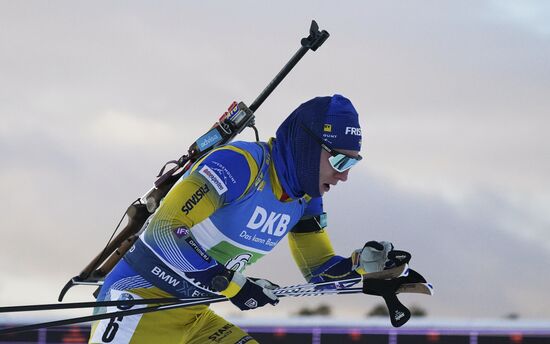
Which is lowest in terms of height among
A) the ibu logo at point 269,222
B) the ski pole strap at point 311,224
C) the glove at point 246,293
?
the glove at point 246,293

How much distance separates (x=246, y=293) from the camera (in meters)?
4.45

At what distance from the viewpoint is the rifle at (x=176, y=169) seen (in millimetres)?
5469

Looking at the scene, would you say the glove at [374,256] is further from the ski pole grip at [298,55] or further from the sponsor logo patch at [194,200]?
the ski pole grip at [298,55]

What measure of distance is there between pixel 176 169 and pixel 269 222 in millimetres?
905

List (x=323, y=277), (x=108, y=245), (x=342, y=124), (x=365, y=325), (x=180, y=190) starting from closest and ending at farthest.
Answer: (x=180, y=190)
(x=342, y=124)
(x=323, y=277)
(x=108, y=245)
(x=365, y=325)

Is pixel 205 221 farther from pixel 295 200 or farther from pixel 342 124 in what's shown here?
pixel 342 124

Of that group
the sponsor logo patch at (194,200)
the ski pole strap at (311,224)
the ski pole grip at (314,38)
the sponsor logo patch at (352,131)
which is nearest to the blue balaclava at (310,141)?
the sponsor logo patch at (352,131)

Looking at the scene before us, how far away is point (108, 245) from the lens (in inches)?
225

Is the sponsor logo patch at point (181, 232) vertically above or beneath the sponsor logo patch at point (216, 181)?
beneath

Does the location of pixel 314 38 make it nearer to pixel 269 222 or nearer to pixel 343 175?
pixel 343 175

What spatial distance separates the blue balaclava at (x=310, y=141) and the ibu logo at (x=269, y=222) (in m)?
0.14

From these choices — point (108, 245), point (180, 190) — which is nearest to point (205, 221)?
point (180, 190)

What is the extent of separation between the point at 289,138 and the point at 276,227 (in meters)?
0.45

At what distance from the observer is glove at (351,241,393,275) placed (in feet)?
16.5
